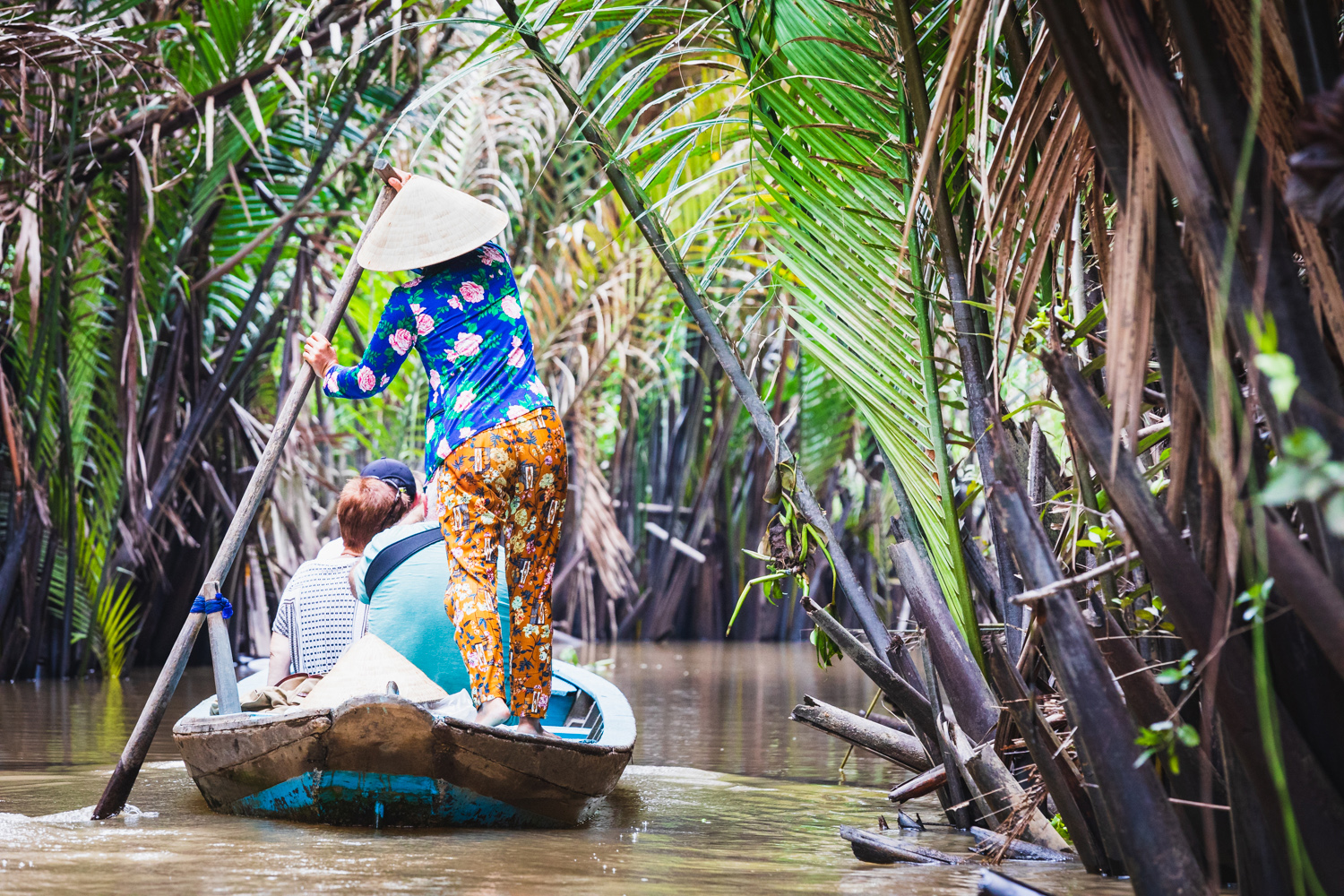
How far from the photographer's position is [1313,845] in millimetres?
1357

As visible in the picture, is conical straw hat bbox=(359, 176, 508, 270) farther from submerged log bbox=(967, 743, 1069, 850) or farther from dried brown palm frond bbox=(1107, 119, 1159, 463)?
dried brown palm frond bbox=(1107, 119, 1159, 463)

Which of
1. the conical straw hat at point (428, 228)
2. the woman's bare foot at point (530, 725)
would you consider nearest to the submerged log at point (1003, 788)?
the woman's bare foot at point (530, 725)

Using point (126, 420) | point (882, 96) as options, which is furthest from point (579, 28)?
point (126, 420)

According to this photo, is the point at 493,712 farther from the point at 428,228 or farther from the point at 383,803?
the point at 428,228

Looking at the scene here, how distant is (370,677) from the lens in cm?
284

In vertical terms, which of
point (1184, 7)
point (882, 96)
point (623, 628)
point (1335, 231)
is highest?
point (882, 96)

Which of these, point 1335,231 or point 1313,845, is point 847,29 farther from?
point 1313,845

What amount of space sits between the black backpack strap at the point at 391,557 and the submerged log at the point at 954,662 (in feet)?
4.37

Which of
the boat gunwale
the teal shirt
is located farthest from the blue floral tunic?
the boat gunwale

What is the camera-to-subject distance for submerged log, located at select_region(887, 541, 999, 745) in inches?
97.7

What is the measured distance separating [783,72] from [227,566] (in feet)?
6.35

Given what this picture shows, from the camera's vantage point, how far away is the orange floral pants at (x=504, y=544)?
9.45ft

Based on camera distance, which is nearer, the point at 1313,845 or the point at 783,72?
the point at 1313,845

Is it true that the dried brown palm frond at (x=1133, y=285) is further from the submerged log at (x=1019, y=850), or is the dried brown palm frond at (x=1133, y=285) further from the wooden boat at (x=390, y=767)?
the wooden boat at (x=390, y=767)
